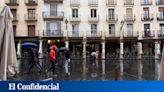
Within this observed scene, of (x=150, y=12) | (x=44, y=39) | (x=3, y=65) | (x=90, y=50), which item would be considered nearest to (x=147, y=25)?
(x=150, y=12)

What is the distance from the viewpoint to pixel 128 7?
67.6m

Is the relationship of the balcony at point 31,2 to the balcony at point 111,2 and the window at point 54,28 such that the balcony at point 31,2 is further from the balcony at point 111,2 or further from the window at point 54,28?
the balcony at point 111,2

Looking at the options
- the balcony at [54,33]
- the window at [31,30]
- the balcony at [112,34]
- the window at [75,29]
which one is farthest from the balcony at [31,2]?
the balcony at [112,34]

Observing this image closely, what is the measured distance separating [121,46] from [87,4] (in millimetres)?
8745

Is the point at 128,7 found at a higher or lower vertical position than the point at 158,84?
higher

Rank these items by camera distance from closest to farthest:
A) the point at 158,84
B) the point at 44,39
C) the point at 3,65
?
the point at 158,84
the point at 3,65
the point at 44,39

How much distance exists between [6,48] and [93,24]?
194 feet

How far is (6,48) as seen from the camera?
25.1ft

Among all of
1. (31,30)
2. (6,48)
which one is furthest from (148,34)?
(6,48)

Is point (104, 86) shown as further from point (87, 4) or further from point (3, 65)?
point (87, 4)

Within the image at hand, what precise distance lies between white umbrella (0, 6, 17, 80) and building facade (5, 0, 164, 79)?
184ft

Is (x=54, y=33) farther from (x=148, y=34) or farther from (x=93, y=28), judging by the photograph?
(x=148, y=34)

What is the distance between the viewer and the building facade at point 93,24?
2571 inches

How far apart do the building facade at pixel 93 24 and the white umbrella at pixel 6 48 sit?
184 feet
